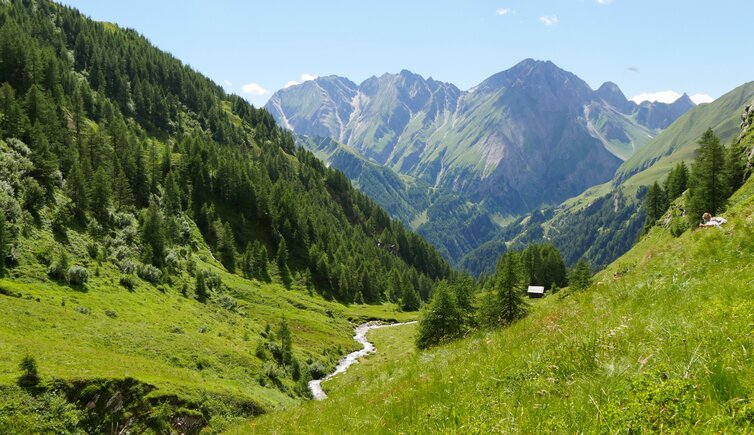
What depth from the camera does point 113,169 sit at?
106 meters

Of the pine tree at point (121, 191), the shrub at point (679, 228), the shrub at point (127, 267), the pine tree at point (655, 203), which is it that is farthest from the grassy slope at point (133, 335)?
the pine tree at point (655, 203)

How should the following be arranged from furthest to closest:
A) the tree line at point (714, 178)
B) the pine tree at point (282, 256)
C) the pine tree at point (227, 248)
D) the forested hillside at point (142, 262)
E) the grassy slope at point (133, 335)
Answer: the pine tree at point (282, 256) < the pine tree at point (227, 248) < the tree line at point (714, 178) < the grassy slope at point (133, 335) < the forested hillside at point (142, 262)

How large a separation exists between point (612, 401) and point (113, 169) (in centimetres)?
12443

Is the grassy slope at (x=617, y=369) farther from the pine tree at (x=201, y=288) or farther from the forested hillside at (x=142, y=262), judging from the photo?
the pine tree at (x=201, y=288)

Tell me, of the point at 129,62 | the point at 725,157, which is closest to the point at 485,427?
the point at 725,157

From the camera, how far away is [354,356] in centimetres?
8288

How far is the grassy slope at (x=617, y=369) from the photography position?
4863 millimetres

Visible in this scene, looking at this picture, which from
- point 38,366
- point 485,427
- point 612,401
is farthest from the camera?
point 38,366

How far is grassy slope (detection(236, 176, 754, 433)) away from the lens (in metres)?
4.86

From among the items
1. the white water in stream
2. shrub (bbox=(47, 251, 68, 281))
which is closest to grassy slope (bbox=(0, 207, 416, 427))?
shrub (bbox=(47, 251, 68, 281))

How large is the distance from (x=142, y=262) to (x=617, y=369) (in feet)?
293

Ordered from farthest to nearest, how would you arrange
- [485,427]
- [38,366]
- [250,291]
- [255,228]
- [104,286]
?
[255,228] → [250,291] → [104,286] → [38,366] → [485,427]

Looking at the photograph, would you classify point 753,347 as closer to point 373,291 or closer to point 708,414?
point 708,414

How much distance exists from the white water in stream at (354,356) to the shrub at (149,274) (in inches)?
1435
